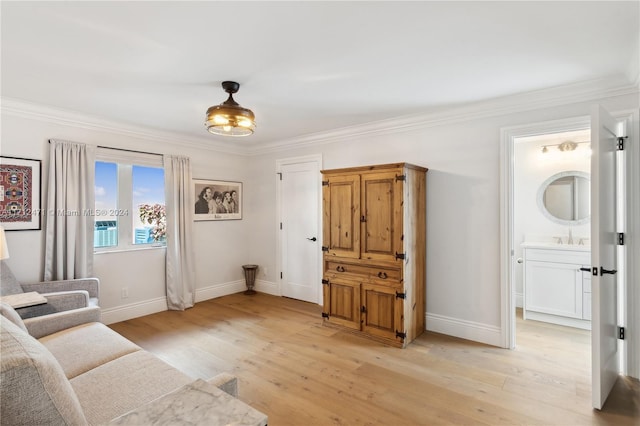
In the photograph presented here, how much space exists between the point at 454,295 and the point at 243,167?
385cm

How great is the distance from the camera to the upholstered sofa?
37.2 inches

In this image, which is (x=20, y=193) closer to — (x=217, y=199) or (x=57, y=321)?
(x=57, y=321)

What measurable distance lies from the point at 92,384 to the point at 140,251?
9.41 ft

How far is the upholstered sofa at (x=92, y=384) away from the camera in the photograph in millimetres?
945

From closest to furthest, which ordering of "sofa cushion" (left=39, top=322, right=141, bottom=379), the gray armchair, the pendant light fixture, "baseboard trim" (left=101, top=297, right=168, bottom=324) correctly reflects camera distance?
"sofa cushion" (left=39, top=322, right=141, bottom=379), the pendant light fixture, the gray armchair, "baseboard trim" (left=101, top=297, right=168, bottom=324)

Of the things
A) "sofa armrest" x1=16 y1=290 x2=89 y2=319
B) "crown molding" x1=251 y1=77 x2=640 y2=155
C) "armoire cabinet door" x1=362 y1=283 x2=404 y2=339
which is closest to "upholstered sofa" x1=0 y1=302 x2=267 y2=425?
"sofa armrest" x1=16 y1=290 x2=89 y2=319

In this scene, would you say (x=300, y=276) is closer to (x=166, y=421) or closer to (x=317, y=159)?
(x=317, y=159)

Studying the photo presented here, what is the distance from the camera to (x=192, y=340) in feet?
11.5

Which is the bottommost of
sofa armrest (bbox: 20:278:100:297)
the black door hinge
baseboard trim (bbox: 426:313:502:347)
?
baseboard trim (bbox: 426:313:502:347)

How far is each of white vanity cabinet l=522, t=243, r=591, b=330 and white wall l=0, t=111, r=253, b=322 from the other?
4237 mm

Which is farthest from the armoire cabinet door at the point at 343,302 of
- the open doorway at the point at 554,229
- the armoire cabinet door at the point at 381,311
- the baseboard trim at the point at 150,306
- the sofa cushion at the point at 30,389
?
the sofa cushion at the point at 30,389

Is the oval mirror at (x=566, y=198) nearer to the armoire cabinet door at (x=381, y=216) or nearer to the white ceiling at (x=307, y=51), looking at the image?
the white ceiling at (x=307, y=51)

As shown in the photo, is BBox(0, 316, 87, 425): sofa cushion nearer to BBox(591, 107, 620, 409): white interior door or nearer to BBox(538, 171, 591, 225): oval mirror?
BBox(591, 107, 620, 409): white interior door

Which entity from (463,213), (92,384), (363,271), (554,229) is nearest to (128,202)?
(92,384)
